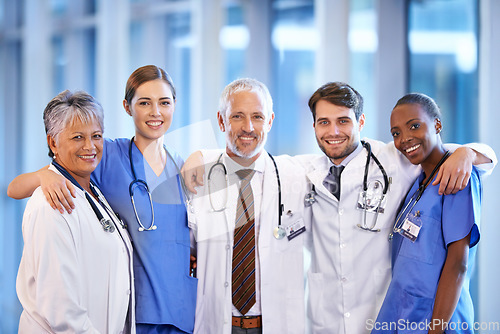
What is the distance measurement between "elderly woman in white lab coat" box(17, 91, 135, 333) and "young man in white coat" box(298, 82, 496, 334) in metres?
0.82

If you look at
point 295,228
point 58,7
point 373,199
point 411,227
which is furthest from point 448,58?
point 58,7

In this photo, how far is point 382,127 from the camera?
292 cm

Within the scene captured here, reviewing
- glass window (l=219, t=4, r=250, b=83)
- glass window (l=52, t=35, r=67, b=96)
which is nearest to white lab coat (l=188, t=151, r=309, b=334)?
glass window (l=219, t=4, r=250, b=83)

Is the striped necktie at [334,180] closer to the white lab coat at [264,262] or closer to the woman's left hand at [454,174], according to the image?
the white lab coat at [264,262]

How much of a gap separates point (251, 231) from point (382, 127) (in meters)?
1.53

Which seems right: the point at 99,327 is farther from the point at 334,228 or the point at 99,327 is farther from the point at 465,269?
the point at 465,269

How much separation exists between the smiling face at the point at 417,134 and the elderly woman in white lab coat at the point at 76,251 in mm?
1177

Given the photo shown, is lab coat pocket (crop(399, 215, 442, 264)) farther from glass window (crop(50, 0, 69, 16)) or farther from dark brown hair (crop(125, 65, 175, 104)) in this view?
glass window (crop(50, 0, 69, 16))

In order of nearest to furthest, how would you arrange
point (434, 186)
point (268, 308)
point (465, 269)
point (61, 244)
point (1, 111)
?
point (61, 244)
point (465, 269)
point (434, 186)
point (268, 308)
point (1, 111)

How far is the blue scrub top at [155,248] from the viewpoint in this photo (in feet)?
5.73

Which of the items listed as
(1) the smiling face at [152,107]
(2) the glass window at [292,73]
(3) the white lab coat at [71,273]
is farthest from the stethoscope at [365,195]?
(2) the glass window at [292,73]

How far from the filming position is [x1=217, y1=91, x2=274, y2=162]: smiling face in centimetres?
183

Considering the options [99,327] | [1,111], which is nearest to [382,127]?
[99,327]

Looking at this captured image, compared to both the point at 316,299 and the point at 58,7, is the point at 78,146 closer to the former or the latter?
the point at 316,299
